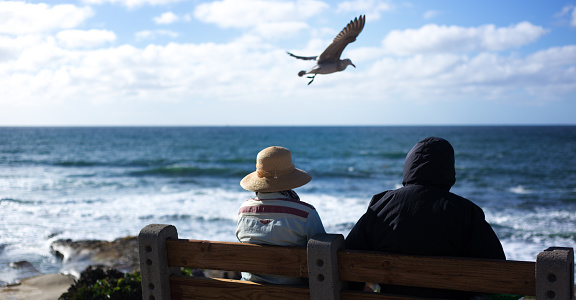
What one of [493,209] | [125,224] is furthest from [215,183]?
[493,209]

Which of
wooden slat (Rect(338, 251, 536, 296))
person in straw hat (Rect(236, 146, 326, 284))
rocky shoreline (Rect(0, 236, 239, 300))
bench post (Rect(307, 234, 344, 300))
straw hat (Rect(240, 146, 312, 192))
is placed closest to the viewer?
wooden slat (Rect(338, 251, 536, 296))

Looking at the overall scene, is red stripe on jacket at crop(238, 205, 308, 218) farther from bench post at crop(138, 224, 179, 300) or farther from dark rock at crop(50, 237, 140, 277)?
dark rock at crop(50, 237, 140, 277)

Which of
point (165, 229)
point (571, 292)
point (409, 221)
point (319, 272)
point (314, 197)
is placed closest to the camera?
point (571, 292)

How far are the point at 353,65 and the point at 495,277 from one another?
2.95 ft

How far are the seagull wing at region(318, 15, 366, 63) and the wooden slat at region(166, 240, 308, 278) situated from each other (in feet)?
2.55

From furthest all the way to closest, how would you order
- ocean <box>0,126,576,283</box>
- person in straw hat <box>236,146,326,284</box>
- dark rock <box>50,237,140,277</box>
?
ocean <box>0,126,576,283</box>, dark rock <box>50,237,140,277</box>, person in straw hat <box>236,146,326,284</box>

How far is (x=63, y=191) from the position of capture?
49.5 ft

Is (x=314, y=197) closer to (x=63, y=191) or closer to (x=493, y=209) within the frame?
(x=493, y=209)

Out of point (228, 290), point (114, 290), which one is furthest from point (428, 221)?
point (114, 290)

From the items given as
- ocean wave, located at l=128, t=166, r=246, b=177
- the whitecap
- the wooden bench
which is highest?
the wooden bench

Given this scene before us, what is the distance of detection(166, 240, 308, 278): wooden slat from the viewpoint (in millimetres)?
2088

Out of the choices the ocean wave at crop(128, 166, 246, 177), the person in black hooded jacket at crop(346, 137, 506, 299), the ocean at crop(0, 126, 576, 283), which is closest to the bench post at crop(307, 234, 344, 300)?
the person in black hooded jacket at crop(346, 137, 506, 299)

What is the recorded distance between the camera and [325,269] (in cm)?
198

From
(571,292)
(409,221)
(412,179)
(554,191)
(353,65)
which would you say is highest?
(353,65)
